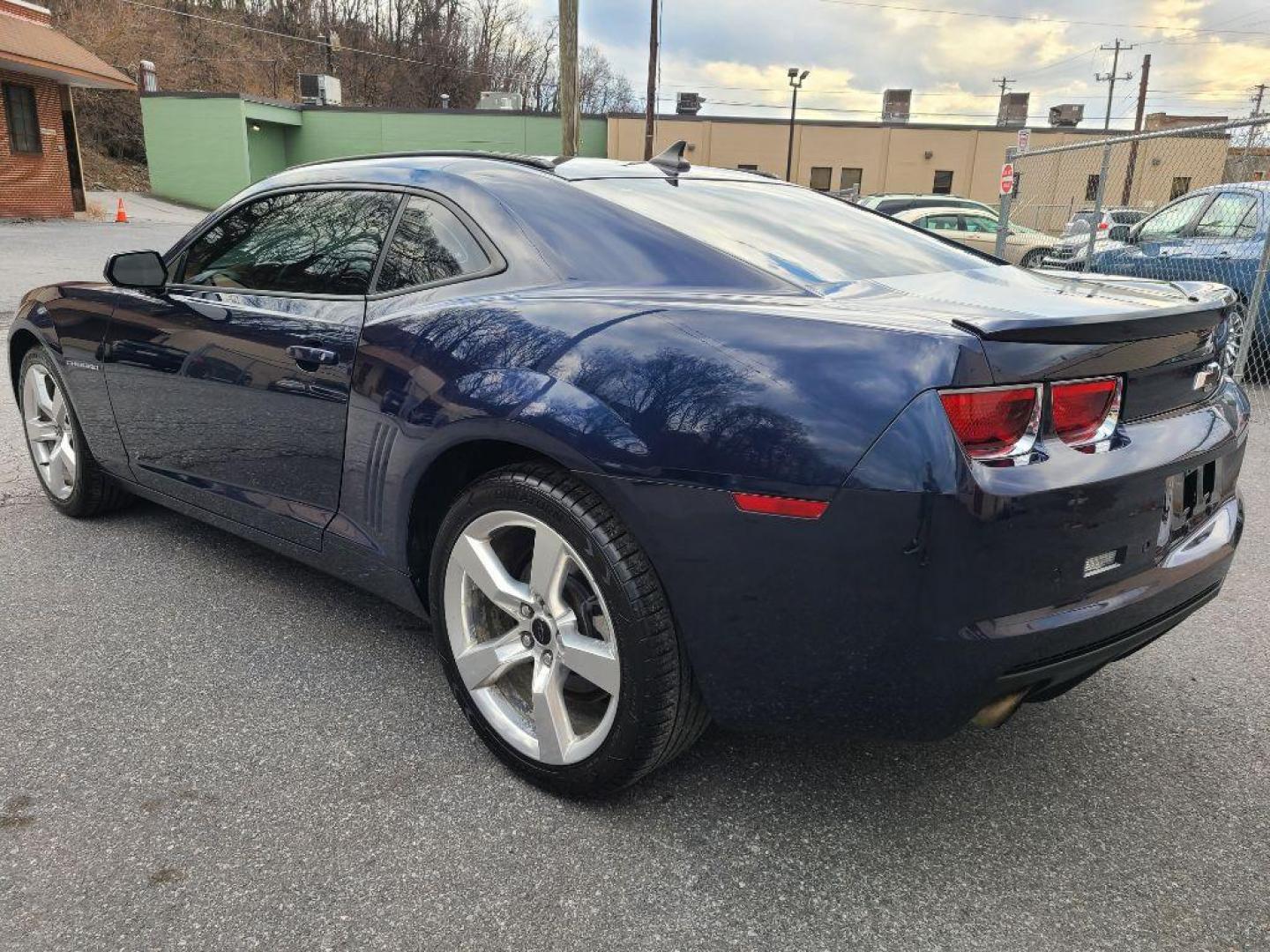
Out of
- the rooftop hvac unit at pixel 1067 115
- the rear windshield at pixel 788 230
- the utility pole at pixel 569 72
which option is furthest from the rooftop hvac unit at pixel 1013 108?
the rear windshield at pixel 788 230

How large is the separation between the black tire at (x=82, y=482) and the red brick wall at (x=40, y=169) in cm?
2255

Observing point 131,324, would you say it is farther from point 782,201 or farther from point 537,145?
point 537,145

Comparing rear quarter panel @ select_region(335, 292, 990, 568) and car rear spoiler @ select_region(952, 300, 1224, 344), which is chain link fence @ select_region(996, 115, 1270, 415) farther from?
rear quarter panel @ select_region(335, 292, 990, 568)

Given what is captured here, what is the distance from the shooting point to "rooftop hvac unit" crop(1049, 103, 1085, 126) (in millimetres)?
46797

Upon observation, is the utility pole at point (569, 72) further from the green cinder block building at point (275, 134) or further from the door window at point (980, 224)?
the green cinder block building at point (275, 134)

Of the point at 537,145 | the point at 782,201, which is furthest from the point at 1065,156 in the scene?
the point at 782,201

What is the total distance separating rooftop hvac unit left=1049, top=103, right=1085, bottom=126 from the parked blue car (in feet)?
146

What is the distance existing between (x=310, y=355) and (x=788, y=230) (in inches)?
55.3

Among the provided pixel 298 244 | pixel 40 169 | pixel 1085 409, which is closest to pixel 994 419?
pixel 1085 409

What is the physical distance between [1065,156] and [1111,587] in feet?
131

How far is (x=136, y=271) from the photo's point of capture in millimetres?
3283

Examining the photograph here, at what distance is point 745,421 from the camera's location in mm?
1786

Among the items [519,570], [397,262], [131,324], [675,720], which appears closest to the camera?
[675,720]

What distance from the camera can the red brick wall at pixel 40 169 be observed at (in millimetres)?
21922
